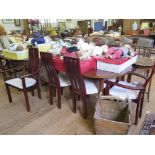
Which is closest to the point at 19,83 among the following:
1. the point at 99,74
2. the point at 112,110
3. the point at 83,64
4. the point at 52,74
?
the point at 52,74

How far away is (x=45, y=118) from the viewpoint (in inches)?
87.3

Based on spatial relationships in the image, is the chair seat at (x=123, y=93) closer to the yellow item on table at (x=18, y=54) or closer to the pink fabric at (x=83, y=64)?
the pink fabric at (x=83, y=64)

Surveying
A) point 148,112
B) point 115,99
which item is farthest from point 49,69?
point 148,112

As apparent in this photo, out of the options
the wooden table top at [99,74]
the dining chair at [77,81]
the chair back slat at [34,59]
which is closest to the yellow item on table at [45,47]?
the chair back slat at [34,59]

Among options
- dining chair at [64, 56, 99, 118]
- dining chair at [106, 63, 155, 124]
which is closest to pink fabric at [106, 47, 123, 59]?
dining chair at [106, 63, 155, 124]

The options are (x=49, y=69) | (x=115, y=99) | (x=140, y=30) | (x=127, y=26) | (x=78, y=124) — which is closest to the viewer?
(x=115, y=99)

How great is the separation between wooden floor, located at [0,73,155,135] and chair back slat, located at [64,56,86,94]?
1.36ft

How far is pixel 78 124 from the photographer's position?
2.07m

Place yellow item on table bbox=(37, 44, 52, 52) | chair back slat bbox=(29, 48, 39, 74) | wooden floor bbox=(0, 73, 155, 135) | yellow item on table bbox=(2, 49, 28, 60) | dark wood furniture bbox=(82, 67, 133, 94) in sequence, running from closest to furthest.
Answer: dark wood furniture bbox=(82, 67, 133, 94)
wooden floor bbox=(0, 73, 155, 135)
chair back slat bbox=(29, 48, 39, 74)
yellow item on table bbox=(2, 49, 28, 60)
yellow item on table bbox=(37, 44, 52, 52)

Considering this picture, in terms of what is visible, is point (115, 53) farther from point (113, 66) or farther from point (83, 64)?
point (83, 64)

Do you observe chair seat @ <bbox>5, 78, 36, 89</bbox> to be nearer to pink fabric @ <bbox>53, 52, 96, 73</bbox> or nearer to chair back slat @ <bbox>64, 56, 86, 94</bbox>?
pink fabric @ <bbox>53, 52, 96, 73</bbox>

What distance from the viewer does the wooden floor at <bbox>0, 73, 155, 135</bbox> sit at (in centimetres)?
197
